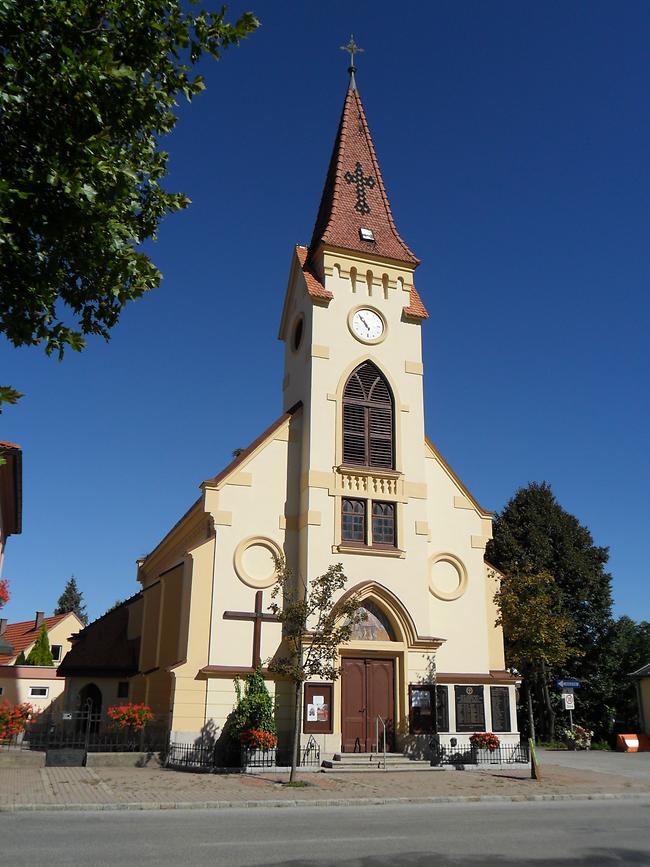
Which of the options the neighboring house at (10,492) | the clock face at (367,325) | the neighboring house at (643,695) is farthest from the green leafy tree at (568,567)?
the neighboring house at (10,492)

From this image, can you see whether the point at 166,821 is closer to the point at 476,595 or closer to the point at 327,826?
the point at 327,826

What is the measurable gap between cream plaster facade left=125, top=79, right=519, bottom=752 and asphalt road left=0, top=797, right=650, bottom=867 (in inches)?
357

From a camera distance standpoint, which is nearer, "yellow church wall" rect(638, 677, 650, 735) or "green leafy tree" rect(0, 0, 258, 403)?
"green leafy tree" rect(0, 0, 258, 403)

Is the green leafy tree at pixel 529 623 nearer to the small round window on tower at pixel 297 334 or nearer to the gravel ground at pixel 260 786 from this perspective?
the gravel ground at pixel 260 786

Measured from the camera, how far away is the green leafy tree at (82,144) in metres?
9.83

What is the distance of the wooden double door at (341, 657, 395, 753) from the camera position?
79.3 feet

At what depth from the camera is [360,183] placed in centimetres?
3241

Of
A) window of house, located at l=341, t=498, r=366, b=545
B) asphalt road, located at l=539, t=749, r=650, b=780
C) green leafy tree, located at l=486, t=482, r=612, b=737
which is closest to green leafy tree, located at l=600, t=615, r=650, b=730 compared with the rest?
green leafy tree, located at l=486, t=482, r=612, b=737

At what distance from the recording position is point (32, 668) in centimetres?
3922

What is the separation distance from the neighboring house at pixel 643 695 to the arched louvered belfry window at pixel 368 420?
2278cm

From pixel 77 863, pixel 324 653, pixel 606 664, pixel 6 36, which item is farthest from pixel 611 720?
pixel 6 36

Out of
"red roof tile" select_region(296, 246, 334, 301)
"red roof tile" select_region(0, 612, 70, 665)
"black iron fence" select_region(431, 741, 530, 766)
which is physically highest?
"red roof tile" select_region(296, 246, 334, 301)

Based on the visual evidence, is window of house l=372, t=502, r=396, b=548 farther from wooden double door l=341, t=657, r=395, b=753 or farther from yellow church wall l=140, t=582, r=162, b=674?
yellow church wall l=140, t=582, r=162, b=674

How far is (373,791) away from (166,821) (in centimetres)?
622
